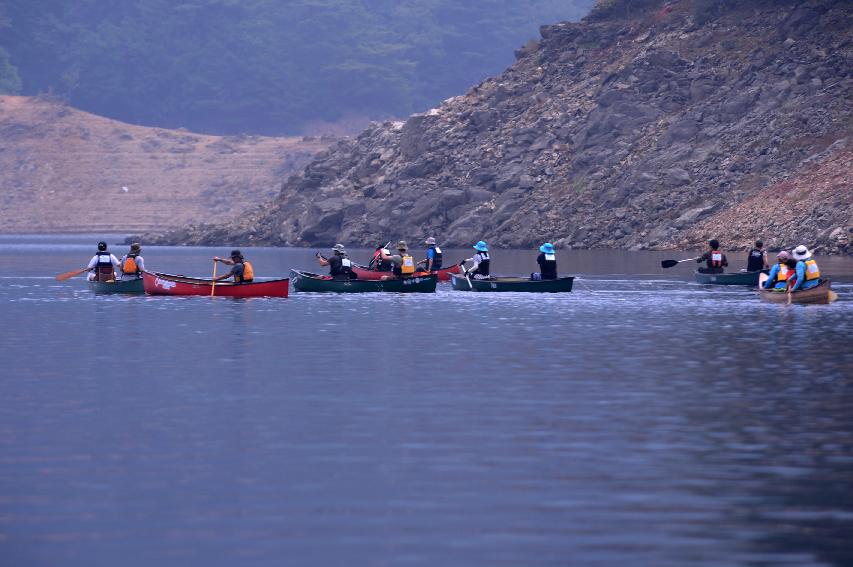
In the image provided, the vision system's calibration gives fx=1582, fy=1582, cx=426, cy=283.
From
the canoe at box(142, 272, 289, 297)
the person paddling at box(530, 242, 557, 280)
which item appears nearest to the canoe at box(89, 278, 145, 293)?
the canoe at box(142, 272, 289, 297)

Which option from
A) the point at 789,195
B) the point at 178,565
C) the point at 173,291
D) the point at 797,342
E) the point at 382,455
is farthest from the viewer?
the point at 789,195

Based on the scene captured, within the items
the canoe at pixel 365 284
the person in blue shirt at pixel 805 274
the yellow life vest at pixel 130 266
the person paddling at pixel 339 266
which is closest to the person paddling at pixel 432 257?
the canoe at pixel 365 284

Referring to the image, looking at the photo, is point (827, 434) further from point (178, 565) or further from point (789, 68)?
point (789, 68)

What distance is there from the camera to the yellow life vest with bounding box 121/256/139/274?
222 feet

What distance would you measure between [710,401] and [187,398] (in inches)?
377

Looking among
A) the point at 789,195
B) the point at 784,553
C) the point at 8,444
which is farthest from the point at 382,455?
the point at 789,195

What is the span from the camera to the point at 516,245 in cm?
14238

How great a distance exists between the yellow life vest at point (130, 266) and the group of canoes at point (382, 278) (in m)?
0.04

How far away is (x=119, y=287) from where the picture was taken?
67688 millimetres

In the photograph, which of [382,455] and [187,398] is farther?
[187,398]

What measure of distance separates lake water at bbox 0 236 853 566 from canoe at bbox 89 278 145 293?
20539 mm

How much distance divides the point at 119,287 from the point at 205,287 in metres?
5.12

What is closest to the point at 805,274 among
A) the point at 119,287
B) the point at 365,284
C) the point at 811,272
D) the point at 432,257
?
the point at 811,272

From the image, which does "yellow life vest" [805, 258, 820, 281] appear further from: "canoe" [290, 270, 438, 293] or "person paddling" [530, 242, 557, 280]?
"canoe" [290, 270, 438, 293]
